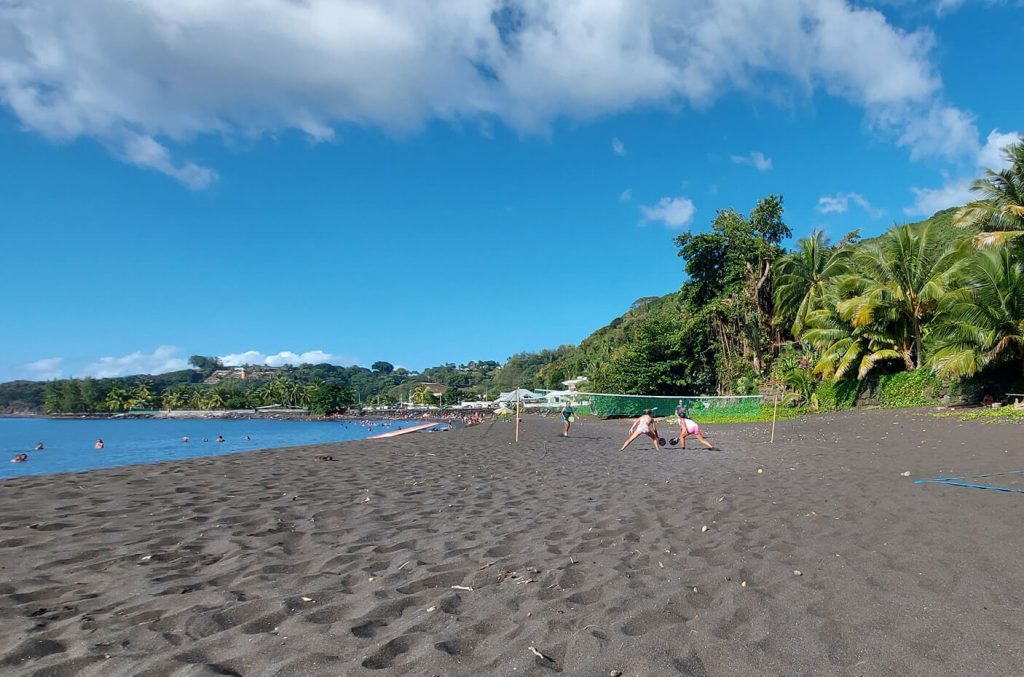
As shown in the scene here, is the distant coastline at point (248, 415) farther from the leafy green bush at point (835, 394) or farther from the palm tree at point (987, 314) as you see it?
the palm tree at point (987, 314)

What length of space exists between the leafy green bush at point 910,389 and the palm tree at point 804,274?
710 cm

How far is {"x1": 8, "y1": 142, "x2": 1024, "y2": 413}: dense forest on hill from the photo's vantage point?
18.7m

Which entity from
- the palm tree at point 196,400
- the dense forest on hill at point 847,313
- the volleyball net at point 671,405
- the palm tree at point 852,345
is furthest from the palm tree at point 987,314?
the palm tree at point 196,400

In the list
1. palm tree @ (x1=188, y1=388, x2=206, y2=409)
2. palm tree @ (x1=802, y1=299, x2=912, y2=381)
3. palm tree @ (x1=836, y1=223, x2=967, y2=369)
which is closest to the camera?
palm tree @ (x1=836, y1=223, x2=967, y2=369)

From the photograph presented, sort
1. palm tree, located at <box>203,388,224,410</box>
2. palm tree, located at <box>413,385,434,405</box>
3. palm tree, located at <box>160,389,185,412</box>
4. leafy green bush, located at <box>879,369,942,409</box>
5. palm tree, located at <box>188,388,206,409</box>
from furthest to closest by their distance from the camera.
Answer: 1. palm tree, located at <box>188,388,206,409</box>
2. palm tree, located at <box>160,389,185,412</box>
3. palm tree, located at <box>203,388,224,410</box>
4. palm tree, located at <box>413,385,434,405</box>
5. leafy green bush, located at <box>879,369,942,409</box>

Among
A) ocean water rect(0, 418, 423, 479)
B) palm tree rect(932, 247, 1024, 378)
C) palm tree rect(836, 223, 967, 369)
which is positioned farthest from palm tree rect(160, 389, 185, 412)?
palm tree rect(932, 247, 1024, 378)

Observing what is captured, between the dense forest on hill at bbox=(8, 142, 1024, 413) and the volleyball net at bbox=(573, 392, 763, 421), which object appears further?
the volleyball net at bbox=(573, 392, 763, 421)

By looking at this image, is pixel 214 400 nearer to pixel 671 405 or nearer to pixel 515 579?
pixel 671 405

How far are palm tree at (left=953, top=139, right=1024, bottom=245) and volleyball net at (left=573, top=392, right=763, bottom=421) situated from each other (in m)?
11.1

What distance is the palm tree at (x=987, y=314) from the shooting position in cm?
1820

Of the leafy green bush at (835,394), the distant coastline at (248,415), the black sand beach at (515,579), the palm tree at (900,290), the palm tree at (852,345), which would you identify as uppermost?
the palm tree at (900,290)

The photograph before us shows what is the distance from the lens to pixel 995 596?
3326 mm

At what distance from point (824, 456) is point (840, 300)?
746 inches

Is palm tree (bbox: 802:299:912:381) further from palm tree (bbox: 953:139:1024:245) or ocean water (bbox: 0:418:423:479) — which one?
ocean water (bbox: 0:418:423:479)
